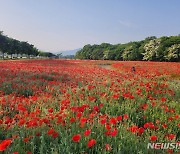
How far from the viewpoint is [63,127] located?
4.90 metres

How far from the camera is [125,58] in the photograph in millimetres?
89125

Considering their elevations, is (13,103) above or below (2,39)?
below

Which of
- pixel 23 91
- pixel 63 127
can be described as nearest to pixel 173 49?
pixel 23 91

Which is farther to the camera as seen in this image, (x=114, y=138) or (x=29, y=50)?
(x=29, y=50)

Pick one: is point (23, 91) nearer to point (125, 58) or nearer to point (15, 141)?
point (15, 141)

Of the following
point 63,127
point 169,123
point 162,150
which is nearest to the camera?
point 162,150

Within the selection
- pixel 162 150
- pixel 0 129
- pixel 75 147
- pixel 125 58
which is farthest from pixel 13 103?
pixel 125 58

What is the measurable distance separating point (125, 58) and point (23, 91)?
264 ft

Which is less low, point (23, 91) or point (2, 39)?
point (2, 39)

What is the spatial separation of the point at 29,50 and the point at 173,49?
2720 inches

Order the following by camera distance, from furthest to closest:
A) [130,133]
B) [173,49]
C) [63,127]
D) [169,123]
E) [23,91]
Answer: [173,49], [23,91], [169,123], [63,127], [130,133]

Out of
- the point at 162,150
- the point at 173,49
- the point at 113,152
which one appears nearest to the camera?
the point at 113,152

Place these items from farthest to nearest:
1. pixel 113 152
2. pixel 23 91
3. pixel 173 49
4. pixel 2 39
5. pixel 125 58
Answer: pixel 125 58, pixel 2 39, pixel 173 49, pixel 23 91, pixel 113 152

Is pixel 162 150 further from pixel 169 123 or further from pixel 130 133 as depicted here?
pixel 169 123
